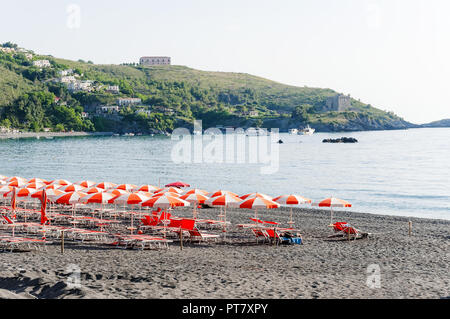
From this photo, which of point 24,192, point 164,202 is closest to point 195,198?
point 164,202

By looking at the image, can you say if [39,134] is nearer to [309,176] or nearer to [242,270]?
[309,176]

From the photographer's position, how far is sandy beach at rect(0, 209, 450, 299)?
38.2 ft

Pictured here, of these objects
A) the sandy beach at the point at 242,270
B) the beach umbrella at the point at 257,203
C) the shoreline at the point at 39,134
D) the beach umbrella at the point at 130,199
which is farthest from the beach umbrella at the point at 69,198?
the shoreline at the point at 39,134

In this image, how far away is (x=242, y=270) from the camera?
14.4m

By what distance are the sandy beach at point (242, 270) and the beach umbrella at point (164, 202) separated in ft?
4.95

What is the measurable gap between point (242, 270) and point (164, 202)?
5298 mm

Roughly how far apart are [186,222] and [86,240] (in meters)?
3.64

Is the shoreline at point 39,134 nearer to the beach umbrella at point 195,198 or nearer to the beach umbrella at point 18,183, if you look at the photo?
the beach umbrella at point 18,183
